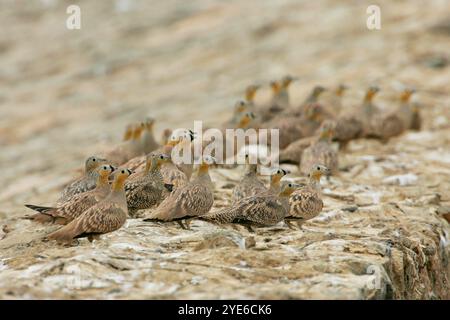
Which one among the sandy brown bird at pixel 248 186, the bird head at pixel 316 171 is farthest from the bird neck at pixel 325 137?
Result: the sandy brown bird at pixel 248 186

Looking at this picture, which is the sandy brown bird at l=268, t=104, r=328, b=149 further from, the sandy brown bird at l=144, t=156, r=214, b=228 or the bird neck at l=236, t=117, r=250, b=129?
the sandy brown bird at l=144, t=156, r=214, b=228

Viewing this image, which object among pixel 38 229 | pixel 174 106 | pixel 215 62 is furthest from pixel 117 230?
pixel 215 62

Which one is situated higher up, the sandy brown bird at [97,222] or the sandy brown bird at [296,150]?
the sandy brown bird at [296,150]

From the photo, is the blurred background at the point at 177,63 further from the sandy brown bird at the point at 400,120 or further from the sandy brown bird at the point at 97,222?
the sandy brown bird at the point at 97,222

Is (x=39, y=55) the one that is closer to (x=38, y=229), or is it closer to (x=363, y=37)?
(x=363, y=37)

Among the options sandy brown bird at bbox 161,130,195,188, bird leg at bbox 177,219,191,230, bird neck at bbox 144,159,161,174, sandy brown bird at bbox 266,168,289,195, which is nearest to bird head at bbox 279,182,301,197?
sandy brown bird at bbox 266,168,289,195
